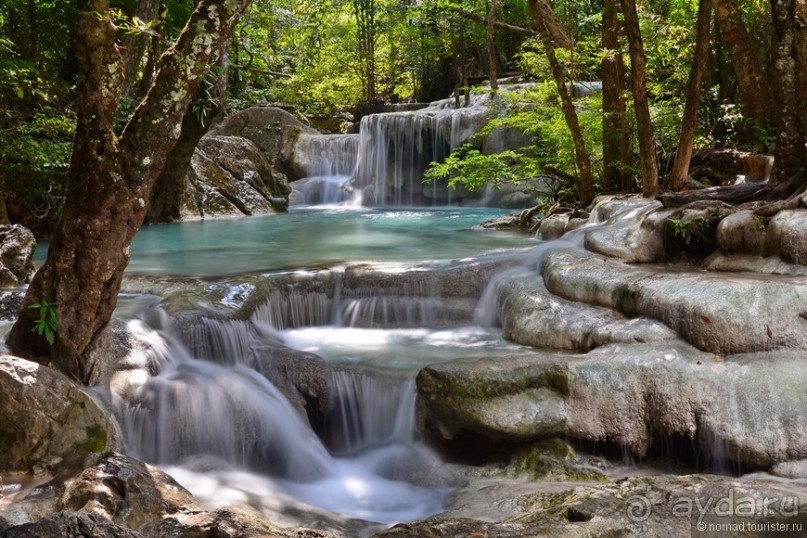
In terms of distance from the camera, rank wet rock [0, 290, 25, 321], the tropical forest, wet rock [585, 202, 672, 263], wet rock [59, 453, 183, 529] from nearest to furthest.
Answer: wet rock [59, 453, 183, 529] < the tropical forest < wet rock [0, 290, 25, 321] < wet rock [585, 202, 672, 263]

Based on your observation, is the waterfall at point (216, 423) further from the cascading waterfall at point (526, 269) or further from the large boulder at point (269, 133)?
the large boulder at point (269, 133)

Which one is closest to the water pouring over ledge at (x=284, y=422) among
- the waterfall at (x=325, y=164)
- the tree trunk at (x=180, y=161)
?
the tree trunk at (x=180, y=161)

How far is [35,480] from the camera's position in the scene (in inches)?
165

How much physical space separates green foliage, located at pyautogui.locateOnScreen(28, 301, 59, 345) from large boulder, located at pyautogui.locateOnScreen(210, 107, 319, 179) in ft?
62.6

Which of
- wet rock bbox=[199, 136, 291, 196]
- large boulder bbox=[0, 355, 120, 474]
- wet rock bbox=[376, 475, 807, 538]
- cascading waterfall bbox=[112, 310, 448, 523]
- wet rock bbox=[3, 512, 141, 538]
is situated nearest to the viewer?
wet rock bbox=[3, 512, 141, 538]

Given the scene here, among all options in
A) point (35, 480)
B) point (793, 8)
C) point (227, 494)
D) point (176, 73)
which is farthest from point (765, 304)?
point (35, 480)

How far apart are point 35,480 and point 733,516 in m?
3.87

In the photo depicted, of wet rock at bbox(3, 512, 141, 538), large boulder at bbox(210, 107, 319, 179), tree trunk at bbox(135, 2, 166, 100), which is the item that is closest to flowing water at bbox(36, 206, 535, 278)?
tree trunk at bbox(135, 2, 166, 100)

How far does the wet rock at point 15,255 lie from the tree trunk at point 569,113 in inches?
303

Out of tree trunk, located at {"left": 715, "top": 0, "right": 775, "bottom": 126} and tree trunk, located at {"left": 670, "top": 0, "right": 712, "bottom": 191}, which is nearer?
tree trunk, located at {"left": 670, "top": 0, "right": 712, "bottom": 191}

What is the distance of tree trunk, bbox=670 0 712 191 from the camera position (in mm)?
9242

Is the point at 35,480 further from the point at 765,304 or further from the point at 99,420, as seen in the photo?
the point at 765,304

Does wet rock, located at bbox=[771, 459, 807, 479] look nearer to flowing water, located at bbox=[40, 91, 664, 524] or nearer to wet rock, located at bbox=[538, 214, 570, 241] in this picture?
flowing water, located at bbox=[40, 91, 664, 524]

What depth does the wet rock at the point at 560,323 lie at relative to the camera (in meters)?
6.12
